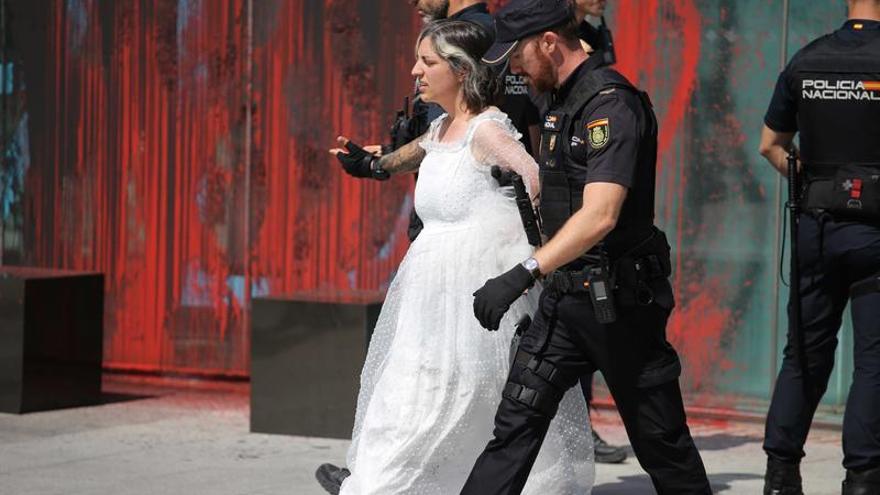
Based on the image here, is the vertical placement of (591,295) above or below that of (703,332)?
above

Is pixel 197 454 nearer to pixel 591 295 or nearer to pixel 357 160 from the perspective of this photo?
pixel 357 160

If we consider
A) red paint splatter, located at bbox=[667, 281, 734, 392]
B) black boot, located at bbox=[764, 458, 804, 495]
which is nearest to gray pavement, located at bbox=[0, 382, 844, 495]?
red paint splatter, located at bbox=[667, 281, 734, 392]

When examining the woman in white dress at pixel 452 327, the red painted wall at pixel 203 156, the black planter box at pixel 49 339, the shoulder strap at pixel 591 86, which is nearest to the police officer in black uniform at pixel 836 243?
the woman in white dress at pixel 452 327

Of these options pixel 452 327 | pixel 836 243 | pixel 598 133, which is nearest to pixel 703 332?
pixel 836 243

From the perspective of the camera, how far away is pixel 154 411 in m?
8.98

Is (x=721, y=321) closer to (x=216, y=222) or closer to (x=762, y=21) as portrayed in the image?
(x=762, y=21)

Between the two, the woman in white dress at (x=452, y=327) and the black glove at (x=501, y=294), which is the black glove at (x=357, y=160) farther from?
the black glove at (x=501, y=294)

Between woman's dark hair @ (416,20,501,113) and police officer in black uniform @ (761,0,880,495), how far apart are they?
3.64 feet

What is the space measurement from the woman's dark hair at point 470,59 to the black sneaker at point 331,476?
1.48 meters

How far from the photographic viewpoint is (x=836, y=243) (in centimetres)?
638

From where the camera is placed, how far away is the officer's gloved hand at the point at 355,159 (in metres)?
6.91

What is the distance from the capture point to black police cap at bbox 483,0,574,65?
5.17 m

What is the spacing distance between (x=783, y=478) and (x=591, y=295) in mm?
1784

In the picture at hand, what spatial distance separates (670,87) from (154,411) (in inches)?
121
